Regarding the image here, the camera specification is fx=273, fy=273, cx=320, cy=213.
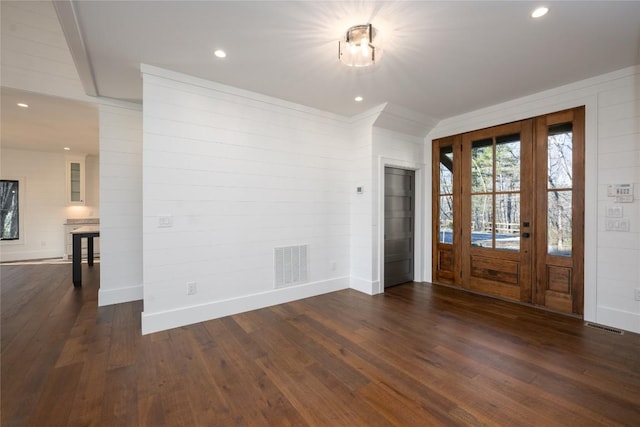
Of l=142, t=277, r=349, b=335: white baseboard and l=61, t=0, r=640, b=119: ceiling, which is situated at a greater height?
l=61, t=0, r=640, b=119: ceiling

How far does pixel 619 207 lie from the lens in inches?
120

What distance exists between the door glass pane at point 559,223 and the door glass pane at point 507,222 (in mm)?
350

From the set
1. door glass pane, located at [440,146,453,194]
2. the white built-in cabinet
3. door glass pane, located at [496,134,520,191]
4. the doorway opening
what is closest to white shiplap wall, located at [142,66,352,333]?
the doorway opening

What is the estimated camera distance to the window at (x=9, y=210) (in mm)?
6863

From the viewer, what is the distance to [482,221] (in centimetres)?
419

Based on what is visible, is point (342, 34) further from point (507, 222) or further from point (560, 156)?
point (507, 222)

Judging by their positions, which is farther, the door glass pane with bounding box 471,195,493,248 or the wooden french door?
the door glass pane with bounding box 471,195,493,248

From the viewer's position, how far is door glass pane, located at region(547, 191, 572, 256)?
11.2 feet

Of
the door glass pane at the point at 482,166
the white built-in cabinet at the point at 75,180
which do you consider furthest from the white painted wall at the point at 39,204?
the door glass pane at the point at 482,166

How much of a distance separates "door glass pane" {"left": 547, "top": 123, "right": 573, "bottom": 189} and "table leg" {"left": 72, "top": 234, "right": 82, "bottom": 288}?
7.24m

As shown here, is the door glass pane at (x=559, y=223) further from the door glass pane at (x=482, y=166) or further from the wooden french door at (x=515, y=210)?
the door glass pane at (x=482, y=166)

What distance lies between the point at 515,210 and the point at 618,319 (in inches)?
61.7

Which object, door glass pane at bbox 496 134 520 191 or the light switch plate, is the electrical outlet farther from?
door glass pane at bbox 496 134 520 191

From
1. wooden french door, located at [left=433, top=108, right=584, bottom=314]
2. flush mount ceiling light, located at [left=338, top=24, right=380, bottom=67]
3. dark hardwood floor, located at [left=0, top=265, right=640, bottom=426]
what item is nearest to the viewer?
dark hardwood floor, located at [left=0, top=265, right=640, bottom=426]
